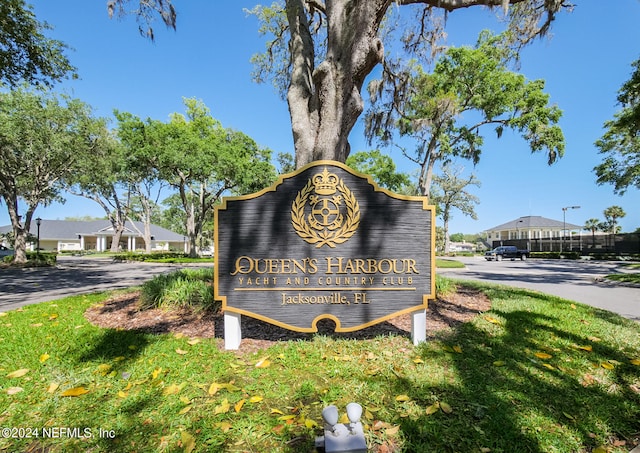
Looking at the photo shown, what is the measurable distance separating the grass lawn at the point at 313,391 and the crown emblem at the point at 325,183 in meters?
1.85

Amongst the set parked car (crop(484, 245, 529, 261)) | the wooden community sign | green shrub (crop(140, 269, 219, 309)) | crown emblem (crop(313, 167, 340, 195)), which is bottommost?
parked car (crop(484, 245, 529, 261))

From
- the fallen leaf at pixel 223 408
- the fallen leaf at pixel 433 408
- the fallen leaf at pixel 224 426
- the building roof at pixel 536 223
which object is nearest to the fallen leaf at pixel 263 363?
the fallen leaf at pixel 223 408

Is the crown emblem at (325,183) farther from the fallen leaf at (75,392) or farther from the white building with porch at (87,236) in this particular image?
the white building with porch at (87,236)

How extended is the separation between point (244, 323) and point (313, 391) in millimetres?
2313

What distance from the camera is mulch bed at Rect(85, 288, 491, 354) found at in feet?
13.2

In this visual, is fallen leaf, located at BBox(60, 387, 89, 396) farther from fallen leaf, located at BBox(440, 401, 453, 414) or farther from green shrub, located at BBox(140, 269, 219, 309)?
fallen leaf, located at BBox(440, 401, 453, 414)

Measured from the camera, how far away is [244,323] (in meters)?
4.64

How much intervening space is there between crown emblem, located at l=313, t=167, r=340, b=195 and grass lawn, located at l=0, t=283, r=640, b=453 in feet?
6.06

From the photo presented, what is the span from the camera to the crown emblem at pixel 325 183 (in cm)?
363

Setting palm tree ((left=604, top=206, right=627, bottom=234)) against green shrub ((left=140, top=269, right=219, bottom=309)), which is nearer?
green shrub ((left=140, top=269, right=219, bottom=309))

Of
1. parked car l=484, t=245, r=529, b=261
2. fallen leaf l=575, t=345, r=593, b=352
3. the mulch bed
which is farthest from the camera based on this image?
parked car l=484, t=245, r=529, b=261

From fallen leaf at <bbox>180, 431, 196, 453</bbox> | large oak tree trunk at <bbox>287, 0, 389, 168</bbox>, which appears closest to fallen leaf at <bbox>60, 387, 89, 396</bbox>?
fallen leaf at <bbox>180, 431, 196, 453</bbox>

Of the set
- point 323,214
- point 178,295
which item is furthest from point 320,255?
point 178,295

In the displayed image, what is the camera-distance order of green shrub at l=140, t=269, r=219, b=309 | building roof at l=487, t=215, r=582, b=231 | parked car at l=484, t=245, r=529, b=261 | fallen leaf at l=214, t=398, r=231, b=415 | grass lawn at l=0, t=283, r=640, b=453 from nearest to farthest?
grass lawn at l=0, t=283, r=640, b=453
fallen leaf at l=214, t=398, r=231, b=415
green shrub at l=140, t=269, r=219, b=309
parked car at l=484, t=245, r=529, b=261
building roof at l=487, t=215, r=582, b=231
